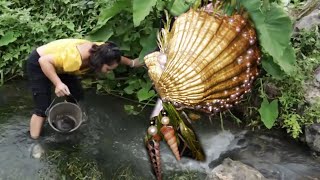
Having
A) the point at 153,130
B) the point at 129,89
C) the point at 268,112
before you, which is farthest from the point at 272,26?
the point at 129,89

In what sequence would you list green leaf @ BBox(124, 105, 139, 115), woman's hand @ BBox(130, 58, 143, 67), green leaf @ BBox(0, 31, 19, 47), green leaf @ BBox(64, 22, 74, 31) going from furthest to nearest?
green leaf @ BBox(64, 22, 74, 31)
green leaf @ BBox(0, 31, 19, 47)
green leaf @ BBox(124, 105, 139, 115)
woman's hand @ BBox(130, 58, 143, 67)

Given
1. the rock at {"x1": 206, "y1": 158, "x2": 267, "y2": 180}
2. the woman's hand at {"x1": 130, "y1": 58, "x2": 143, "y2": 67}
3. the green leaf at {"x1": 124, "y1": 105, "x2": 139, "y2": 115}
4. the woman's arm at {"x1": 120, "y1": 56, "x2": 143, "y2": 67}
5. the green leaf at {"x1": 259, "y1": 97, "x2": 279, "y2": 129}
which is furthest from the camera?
the green leaf at {"x1": 124, "y1": 105, "x2": 139, "y2": 115}

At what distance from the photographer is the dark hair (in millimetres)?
4746

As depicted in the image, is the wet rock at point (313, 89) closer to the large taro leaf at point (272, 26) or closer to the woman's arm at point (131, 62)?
the large taro leaf at point (272, 26)

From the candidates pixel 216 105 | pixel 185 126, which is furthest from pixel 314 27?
pixel 185 126

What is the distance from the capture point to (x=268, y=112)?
532 cm

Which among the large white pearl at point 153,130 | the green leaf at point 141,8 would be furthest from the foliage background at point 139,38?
the large white pearl at point 153,130

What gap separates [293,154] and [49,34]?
Result: 353 cm

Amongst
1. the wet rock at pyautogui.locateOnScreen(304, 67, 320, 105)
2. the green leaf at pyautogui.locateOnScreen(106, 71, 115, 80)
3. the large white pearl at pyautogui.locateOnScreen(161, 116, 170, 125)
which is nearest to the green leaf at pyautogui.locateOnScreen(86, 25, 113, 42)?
the green leaf at pyautogui.locateOnScreen(106, 71, 115, 80)

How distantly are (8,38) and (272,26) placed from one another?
3.53 m

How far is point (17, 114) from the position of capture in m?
5.84

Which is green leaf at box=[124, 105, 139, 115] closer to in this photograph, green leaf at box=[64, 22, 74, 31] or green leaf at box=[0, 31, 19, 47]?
green leaf at box=[64, 22, 74, 31]

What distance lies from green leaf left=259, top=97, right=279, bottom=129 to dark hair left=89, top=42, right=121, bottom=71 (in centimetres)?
172

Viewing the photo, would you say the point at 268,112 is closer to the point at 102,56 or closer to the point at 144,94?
the point at 144,94
